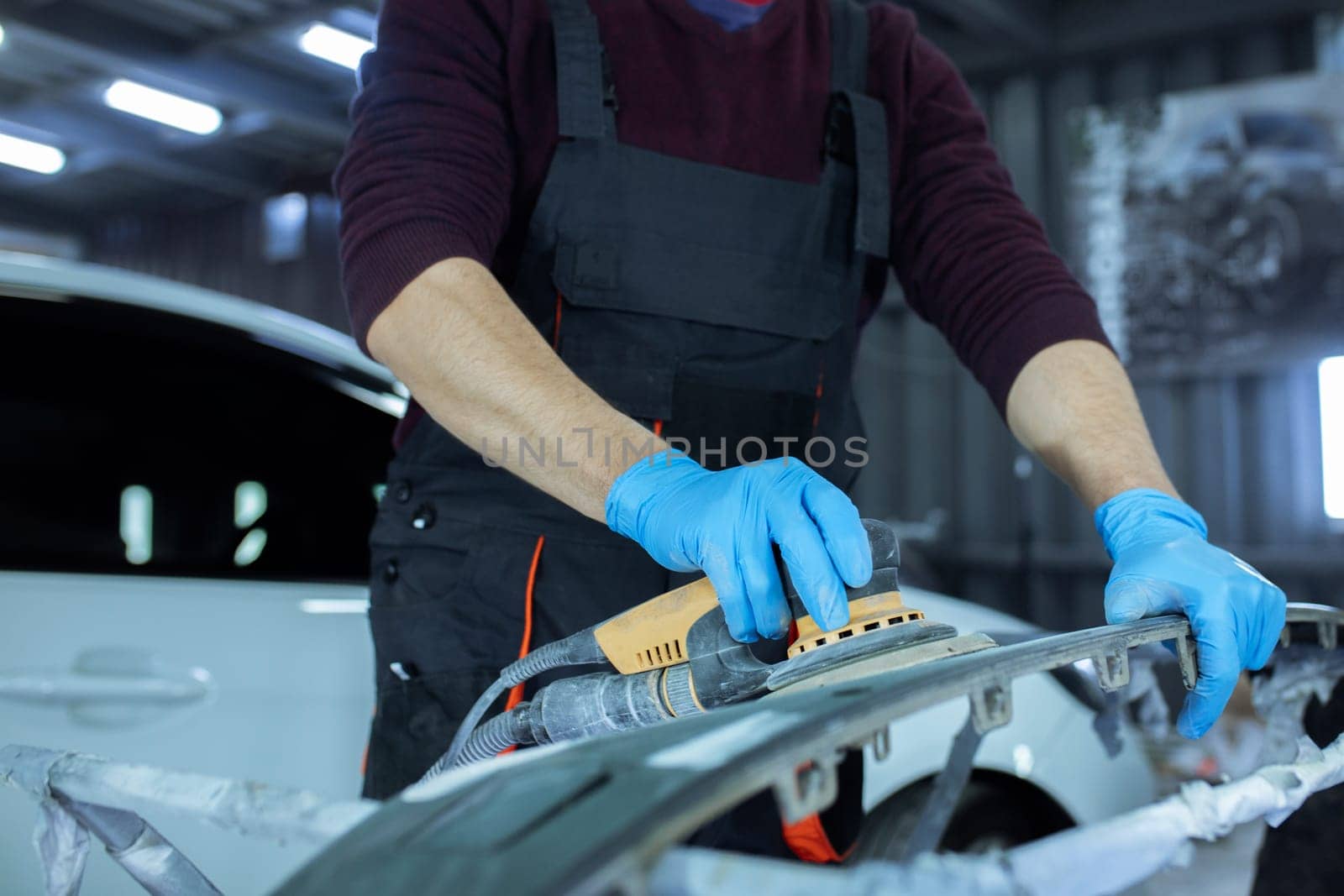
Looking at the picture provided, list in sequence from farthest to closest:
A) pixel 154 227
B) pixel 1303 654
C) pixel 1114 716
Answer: pixel 154 227
pixel 1114 716
pixel 1303 654

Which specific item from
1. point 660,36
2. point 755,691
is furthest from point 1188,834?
point 660,36

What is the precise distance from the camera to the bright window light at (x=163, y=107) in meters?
6.79

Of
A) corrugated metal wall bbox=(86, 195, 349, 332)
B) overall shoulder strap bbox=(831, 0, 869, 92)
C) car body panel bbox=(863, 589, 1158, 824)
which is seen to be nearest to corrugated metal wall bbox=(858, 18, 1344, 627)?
car body panel bbox=(863, 589, 1158, 824)

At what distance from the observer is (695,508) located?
0.91m

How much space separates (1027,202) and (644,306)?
482 cm

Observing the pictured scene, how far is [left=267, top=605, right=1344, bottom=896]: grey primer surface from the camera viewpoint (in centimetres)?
46

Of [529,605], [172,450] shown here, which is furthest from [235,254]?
[529,605]

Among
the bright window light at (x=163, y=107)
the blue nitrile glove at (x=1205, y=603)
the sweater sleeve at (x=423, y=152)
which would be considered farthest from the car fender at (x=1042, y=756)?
the bright window light at (x=163, y=107)

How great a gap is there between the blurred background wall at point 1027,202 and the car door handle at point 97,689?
3.79m

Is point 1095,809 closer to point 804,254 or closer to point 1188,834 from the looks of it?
point 804,254

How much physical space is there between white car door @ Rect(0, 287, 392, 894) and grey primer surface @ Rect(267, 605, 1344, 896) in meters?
0.94

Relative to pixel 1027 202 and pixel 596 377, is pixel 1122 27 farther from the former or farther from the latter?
pixel 596 377

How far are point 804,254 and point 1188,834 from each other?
2.74ft

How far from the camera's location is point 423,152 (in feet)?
3.73
